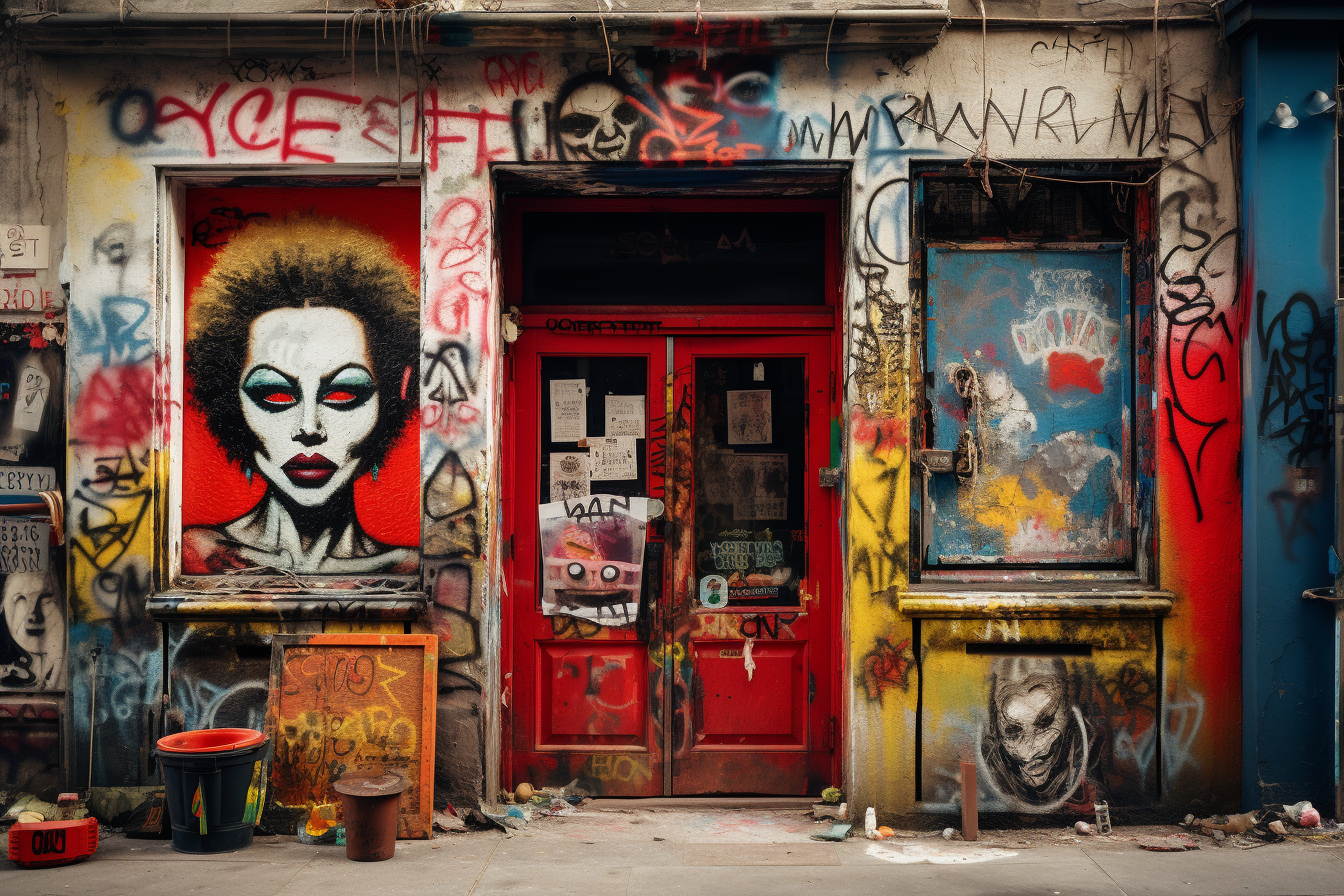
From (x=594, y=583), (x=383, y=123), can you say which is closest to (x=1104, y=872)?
(x=594, y=583)

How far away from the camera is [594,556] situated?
216 inches

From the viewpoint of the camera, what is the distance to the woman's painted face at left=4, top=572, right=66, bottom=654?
204 inches

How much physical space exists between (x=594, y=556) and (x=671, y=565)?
0.43 meters

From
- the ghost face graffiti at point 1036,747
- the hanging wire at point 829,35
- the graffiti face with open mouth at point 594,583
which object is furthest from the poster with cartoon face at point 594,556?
the hanging wire at point 829,35

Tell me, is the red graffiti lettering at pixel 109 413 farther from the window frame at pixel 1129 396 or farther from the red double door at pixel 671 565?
the window frame at pixel 1129 396

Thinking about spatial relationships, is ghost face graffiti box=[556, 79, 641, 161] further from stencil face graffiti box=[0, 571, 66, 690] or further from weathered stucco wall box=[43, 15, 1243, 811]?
stencil face graffiti box=[0, 571, 66, 690]

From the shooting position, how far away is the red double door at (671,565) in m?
5.43

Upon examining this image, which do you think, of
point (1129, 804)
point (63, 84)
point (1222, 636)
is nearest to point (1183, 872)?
point (1129, 804)

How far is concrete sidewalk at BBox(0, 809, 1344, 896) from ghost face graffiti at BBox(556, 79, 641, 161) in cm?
338

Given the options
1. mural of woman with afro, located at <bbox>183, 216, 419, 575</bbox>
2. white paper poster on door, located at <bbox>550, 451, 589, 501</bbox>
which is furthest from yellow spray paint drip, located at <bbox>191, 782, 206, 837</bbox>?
white paper poster on door, located at <bbox>550, 451, 589, 501</bbox>

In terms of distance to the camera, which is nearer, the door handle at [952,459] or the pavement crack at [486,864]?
the pavement crack at [486,864]

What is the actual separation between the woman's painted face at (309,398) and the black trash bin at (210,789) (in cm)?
134

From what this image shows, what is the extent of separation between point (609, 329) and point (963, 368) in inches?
75.1

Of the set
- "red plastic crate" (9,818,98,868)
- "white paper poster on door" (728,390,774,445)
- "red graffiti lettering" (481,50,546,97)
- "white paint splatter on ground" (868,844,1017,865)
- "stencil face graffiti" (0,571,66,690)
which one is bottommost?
"white paint splatter on ground" (868,844,1017,865)
